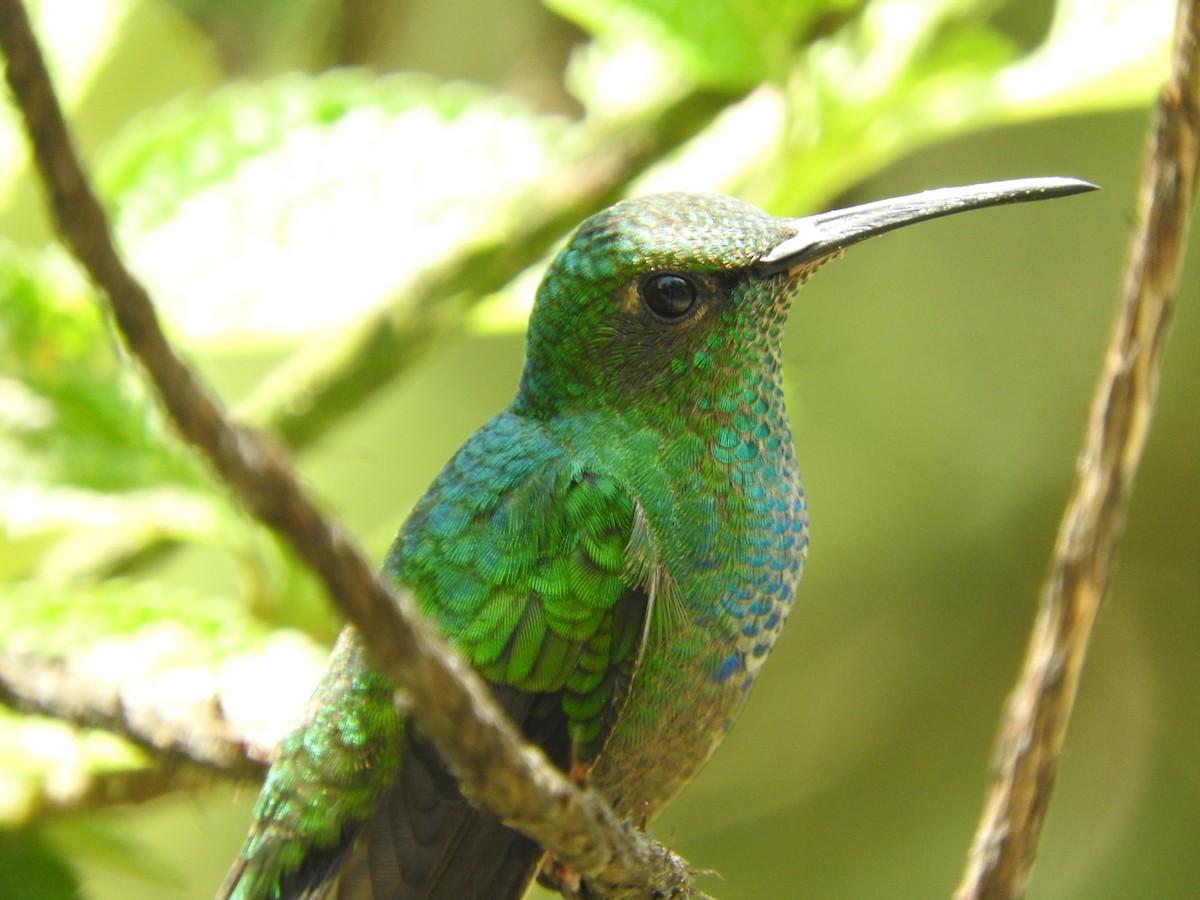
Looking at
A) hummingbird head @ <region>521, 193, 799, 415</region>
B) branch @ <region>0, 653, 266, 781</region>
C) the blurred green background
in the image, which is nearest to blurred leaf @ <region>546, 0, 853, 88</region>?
the blurred green background

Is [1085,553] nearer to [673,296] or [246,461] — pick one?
[673,296]

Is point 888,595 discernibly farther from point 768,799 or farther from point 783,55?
point 783,55

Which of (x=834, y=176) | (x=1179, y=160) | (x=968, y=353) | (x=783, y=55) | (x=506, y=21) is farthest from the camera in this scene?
(x=968, y=353)

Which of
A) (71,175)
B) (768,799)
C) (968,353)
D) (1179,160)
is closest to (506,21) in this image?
(968,353)

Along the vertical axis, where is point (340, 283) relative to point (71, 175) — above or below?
above

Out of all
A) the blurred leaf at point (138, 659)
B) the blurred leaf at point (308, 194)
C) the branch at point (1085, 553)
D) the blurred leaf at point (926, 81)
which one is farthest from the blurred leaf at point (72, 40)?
the branch at point (1085, 553)

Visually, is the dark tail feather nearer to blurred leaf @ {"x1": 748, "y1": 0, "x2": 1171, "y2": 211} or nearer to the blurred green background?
the blurred green background

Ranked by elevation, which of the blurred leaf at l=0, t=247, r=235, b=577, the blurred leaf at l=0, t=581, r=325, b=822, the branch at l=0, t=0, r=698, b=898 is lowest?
the branch at l=0, t=0, r=698, b=898

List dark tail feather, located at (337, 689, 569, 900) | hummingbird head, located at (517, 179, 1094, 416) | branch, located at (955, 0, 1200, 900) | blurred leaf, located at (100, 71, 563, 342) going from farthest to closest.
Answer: blurred leaf, located at (100, 71, 563, 342) < hummingbird head, located at (517, 179, 1094, 416) < dark tail feather, located at (337, 689, 569, 900) < branch, located at (955, 0, 1200, 900)
